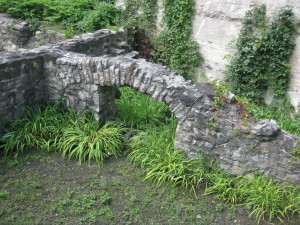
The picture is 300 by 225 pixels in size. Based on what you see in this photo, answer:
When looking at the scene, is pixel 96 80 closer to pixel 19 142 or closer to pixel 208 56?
pixel 19 142

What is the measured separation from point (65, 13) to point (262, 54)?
19.2 ft

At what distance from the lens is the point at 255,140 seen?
4820 mm

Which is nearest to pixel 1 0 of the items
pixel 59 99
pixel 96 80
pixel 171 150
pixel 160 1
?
pixel 160 1

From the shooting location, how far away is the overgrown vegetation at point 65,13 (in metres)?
9.68

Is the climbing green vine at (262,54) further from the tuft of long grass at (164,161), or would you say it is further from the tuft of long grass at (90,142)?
the tuft of long grass at (90,142)

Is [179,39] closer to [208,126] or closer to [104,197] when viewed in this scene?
[208,126]

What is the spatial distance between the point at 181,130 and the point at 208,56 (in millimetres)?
4904

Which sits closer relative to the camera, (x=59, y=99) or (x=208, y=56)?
(x=59, y=99)

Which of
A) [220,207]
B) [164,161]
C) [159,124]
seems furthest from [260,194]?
[159,124]

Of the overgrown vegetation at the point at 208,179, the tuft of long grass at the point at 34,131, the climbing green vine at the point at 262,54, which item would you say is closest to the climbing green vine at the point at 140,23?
the climbing green vine at the point at 262,54

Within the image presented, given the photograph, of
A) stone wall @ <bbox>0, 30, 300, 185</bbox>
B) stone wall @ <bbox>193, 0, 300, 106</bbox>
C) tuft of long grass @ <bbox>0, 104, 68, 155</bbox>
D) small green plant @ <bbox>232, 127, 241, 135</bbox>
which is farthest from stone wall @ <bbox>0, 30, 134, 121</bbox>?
stone wall @ <bbox>193, 0, 300, 106</bbox>

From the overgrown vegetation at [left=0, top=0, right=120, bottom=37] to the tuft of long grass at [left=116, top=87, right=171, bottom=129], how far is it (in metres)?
3.58

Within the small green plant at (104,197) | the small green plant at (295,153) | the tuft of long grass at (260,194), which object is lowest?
the small green plant at (104,197)

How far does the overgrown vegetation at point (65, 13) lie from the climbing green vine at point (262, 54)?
12.9 ft
